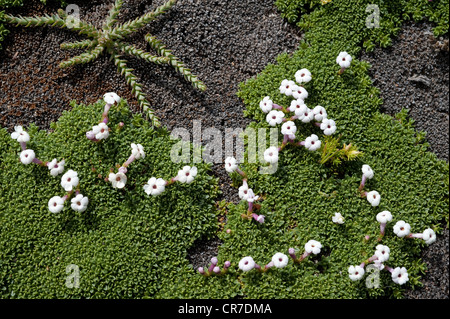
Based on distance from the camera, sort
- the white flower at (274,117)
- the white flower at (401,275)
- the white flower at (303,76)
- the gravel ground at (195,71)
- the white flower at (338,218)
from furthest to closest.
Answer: the gravel ground at (195,71)
the white flower at (303,76)
the white flower at (274,117)
the white flower at (338,218)
the white flower at (401,275)

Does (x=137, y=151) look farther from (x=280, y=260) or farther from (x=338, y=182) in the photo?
(x=338, y=182)

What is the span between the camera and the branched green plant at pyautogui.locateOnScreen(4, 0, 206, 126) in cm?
560

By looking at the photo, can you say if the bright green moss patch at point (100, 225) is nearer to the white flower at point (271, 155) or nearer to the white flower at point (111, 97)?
the white flower at point (111, 97)

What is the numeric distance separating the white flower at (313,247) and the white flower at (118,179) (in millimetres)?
2203

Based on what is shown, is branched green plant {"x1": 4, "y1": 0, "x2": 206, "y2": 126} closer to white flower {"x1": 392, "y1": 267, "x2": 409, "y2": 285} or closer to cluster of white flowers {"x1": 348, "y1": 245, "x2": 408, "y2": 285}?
cluster of white flowers {"x1": 348, "y1": 245, "x2": 408, "y2": 285}

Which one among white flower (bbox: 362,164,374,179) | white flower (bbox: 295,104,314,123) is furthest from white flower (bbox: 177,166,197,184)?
white flower (bbox: 362,164,374,179)

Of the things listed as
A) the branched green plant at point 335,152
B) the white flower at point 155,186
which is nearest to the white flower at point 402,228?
the branched green plant at point 335,152

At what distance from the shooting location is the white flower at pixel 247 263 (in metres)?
5.02

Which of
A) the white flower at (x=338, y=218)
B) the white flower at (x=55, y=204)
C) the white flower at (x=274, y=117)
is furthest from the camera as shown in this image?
the white flower at (x=274, y=117)

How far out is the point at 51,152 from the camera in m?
5.40
